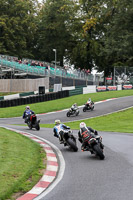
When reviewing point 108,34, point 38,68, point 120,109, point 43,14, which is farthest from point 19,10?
point 120,109

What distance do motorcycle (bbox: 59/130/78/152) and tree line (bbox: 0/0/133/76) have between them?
155ft

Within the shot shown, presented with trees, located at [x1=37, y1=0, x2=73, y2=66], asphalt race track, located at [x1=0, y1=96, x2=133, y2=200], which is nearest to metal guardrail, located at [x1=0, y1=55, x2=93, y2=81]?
trees, located at [x1=37, y1=0, x2=73, y2=66]

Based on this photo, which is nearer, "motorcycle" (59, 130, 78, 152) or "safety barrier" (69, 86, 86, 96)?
"motorcycle" (59, 130, 78, 152)

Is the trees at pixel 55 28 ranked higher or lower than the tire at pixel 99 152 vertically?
higher

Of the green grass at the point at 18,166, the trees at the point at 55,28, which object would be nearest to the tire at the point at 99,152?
the green grass at the point at 18,166

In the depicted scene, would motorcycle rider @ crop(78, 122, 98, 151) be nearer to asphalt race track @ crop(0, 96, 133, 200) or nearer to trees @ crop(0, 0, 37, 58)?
asphalt race track @ crop(0, 96, 133, 200)

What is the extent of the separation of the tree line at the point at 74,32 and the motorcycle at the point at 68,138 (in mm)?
47163

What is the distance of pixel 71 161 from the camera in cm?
1093

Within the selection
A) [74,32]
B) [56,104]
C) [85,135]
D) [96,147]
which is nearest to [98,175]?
[96,147]

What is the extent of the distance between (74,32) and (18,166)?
61.6 meters

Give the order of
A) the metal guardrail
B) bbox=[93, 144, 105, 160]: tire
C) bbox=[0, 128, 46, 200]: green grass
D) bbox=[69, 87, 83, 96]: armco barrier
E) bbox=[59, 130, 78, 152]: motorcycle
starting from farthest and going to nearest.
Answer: the metal guardrail < bbox=[69, 87, 83, 96]: armco barrier < bbox=[59, 130, 78, 152]: motorcycle < bbox=[93, 144, 105, 160]: tire < bbox=[0, 128, 46, 200]: green grass

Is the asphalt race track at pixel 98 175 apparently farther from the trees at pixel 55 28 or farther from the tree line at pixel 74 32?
the trees at pixel 55 28

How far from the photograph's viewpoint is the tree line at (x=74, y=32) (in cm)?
6122

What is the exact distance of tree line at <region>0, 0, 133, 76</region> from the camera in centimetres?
6122
